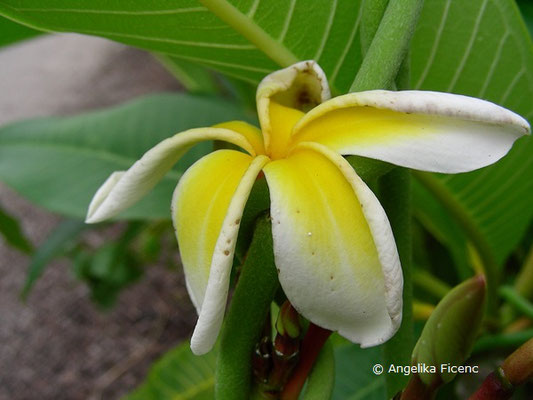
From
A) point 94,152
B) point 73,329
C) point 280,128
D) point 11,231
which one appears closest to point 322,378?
point 280,128

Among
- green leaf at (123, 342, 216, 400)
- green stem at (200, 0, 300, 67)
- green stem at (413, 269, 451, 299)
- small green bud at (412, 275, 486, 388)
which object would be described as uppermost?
green stem at (200, 0, 300, 67)

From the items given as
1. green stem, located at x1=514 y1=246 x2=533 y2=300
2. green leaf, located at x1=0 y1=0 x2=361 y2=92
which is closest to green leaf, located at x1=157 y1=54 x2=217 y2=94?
green stem, located at x1=514 y1=246 x2=533 y2=300

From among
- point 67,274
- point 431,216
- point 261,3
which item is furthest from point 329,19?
point 67,274

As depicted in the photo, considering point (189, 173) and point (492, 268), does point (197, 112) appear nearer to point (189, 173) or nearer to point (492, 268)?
point (492, 268)

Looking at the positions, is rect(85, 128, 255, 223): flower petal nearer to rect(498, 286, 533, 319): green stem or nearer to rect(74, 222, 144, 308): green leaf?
rect(498, 286, 533, 319): green stem

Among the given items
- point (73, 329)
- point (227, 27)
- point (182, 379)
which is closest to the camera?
point (227, 27)

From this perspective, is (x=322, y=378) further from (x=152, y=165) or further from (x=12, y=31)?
(x=12, y=31)

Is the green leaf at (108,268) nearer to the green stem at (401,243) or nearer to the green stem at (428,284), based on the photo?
the green stem at (428,284)
